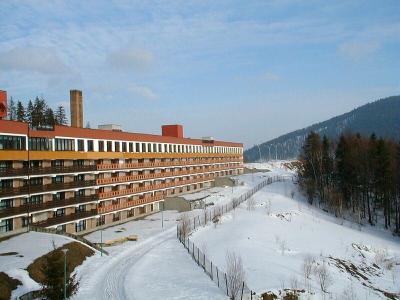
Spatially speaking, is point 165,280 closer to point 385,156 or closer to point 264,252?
point 264,252

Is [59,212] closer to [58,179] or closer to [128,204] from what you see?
[58,179]

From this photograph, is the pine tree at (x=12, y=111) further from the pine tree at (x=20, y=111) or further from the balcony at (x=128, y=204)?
the balcony at (x=128, y=204)

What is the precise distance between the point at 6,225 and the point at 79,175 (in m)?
14.4

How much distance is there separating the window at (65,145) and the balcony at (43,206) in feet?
23.3

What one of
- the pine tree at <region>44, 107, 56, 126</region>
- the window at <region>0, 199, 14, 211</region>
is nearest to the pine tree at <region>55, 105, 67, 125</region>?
the pine tree at <region>44, 107, 56, 126</region>

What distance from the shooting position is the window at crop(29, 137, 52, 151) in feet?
173

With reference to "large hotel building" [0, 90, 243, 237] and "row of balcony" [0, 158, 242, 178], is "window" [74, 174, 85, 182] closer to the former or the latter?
"large hotel building" [0, 90, 243, 237]

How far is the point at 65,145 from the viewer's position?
58188mm

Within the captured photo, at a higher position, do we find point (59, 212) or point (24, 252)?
point (59, 212)

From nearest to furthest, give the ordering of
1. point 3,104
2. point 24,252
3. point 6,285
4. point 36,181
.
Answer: point 6,285 → point 24,252 → point 3,104 → point 36,181

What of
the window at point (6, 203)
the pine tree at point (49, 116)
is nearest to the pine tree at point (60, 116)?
the pine tree at point (49, 116)

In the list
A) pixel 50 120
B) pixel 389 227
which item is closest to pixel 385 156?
pixel 389 227

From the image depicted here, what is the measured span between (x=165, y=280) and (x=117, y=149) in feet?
119

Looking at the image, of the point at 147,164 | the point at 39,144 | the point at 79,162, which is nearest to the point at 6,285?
the point at 39,144
